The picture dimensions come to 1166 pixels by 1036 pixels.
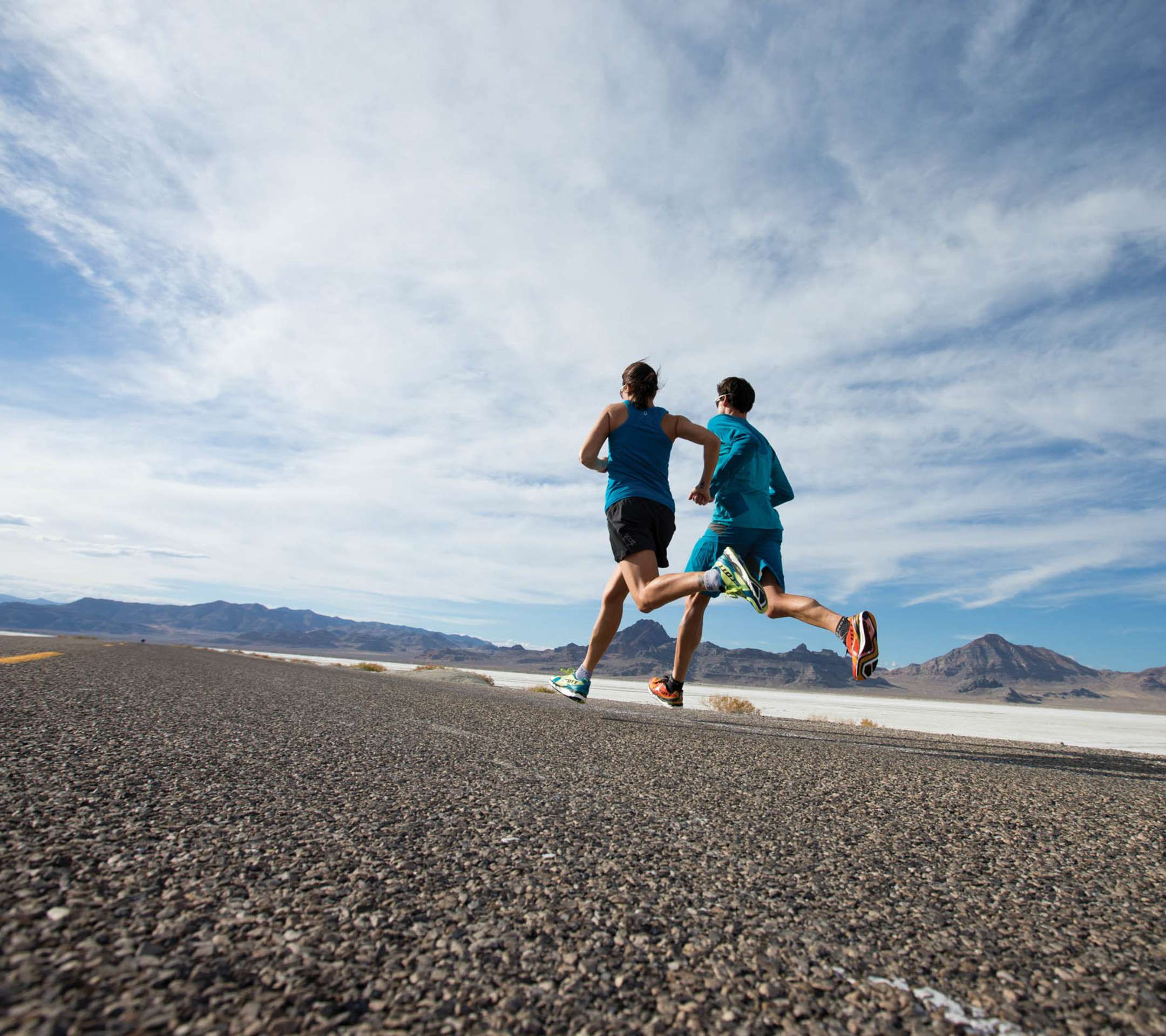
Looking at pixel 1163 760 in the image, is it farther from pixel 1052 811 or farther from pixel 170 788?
pixel 170 788

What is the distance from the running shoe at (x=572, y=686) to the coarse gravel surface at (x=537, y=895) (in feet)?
7.20

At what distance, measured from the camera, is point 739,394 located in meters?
4.93

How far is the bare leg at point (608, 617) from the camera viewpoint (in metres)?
4.66

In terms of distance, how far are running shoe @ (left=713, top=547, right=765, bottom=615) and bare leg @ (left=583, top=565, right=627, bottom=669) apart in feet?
2.72

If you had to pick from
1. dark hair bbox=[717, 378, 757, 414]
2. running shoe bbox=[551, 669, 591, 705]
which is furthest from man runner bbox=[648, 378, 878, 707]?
running shoe bbox=[551, 669, 591, 705]

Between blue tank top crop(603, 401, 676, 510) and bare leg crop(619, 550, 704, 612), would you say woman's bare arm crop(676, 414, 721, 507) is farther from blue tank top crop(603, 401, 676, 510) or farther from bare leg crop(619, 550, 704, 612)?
bare leg crop(619, 550, 704, 612)

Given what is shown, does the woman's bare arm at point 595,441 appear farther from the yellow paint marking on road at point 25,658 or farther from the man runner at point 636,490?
the yellow paint marking on road at point 25,658

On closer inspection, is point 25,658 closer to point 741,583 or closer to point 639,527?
point 639,527

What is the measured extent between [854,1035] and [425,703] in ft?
12.9

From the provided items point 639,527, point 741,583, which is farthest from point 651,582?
point 741,583

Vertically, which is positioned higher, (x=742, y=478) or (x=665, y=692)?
(x=742, y=478)

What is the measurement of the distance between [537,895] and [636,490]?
141 inches

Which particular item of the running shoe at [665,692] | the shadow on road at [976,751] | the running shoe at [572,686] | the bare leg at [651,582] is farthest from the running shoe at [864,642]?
the running shoe at [572,686]

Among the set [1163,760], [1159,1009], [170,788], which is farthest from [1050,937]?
[1163,760]
